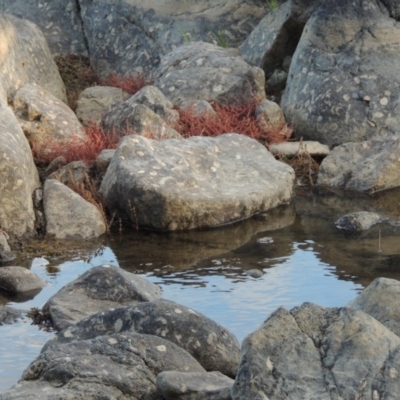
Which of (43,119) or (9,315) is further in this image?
(43,119)

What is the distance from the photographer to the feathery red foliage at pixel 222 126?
15.1 meters

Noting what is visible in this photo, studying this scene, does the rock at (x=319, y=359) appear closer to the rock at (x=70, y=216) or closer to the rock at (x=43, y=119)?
the rock at (x=70, y=216)

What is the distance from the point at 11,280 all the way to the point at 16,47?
21.7 ft

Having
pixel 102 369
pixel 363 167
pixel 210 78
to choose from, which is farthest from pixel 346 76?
pixel 102 369

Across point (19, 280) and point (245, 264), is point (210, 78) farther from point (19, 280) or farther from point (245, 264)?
point (19, 280)

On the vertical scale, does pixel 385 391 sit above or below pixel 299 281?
above

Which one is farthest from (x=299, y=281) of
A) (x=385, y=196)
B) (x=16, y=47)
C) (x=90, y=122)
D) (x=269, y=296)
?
(x=16, y=47)

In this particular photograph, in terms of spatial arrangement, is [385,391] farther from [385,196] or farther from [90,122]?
[90,122]

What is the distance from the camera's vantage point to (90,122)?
15.7m

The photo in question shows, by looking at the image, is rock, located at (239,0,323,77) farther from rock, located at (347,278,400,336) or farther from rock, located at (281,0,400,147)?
rock, located at (347,278,400,336)

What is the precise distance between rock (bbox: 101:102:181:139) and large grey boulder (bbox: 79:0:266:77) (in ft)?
Answer: 11.9

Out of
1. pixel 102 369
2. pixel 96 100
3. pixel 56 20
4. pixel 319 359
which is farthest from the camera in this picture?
pixel 56 20

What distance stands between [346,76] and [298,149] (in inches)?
54.1

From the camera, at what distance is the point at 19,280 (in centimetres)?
1028
